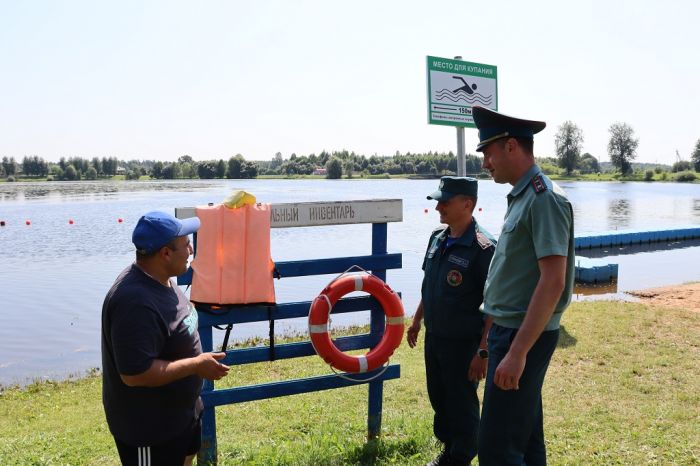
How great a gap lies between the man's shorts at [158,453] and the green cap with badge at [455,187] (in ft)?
5.64

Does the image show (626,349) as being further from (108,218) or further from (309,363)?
(108,218)

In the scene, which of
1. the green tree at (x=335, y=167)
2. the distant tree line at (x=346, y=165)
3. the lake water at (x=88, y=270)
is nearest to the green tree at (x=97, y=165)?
the distant tree line at (x=346, y=165)

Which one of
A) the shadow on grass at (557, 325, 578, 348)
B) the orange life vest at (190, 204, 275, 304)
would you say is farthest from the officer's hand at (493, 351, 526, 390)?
the shadow on grass at (557, 325, 578, 348)

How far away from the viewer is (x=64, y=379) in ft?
22.1

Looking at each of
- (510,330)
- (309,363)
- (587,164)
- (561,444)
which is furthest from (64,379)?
(587,164)

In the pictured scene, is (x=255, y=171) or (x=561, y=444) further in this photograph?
(x=255, y=171)

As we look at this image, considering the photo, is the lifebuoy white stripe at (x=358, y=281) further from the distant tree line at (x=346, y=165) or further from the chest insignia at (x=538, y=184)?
the distant tree line at (x=346, y=165)

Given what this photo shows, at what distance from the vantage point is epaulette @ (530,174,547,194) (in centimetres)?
204

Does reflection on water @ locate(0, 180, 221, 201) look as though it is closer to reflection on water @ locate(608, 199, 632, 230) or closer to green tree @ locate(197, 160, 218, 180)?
green tree @ locate(197, 160, 218, 180)

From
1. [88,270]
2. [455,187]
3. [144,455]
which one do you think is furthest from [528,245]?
[88,270]

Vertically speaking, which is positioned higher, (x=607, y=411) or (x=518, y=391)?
(x=518, y=391)

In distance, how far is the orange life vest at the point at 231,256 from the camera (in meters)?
3.01

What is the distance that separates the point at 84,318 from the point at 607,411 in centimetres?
883

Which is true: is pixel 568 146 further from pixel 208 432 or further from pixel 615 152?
pixel 208 432
